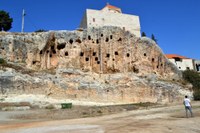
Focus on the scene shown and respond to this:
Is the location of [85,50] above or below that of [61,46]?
below

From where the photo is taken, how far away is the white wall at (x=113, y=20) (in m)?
54.0

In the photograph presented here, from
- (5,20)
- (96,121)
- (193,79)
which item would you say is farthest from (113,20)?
(96,121)

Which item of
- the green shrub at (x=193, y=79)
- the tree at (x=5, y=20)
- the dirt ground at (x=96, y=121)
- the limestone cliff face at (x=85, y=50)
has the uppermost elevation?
the tree at (x=5, y=20)

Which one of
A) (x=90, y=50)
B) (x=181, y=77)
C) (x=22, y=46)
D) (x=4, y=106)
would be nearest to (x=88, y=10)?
(x=90, y=50)

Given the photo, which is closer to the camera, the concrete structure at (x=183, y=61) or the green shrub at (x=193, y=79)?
the green shrub at (x=193, y=79)

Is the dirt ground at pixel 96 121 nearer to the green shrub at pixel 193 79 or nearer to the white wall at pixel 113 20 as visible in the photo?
the green shrub at pixel 193 79

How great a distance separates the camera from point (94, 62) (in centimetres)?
3975

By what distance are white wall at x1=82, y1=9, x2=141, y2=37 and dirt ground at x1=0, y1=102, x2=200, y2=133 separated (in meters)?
34.9

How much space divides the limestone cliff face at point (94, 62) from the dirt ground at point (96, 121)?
41.5 feet

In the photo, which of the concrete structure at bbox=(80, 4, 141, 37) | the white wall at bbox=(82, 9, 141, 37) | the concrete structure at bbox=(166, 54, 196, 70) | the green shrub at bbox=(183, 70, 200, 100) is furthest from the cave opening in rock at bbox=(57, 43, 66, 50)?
the concrete structure at bbox=(166, 54, 196, 70)

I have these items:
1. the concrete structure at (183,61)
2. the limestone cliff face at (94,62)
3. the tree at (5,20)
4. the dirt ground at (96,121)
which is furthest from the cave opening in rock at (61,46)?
the concrete structure at (183,61)

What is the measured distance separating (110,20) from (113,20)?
700 mm

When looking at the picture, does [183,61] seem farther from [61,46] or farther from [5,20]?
[5,20]

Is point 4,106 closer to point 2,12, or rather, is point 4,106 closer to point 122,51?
point 122,51
